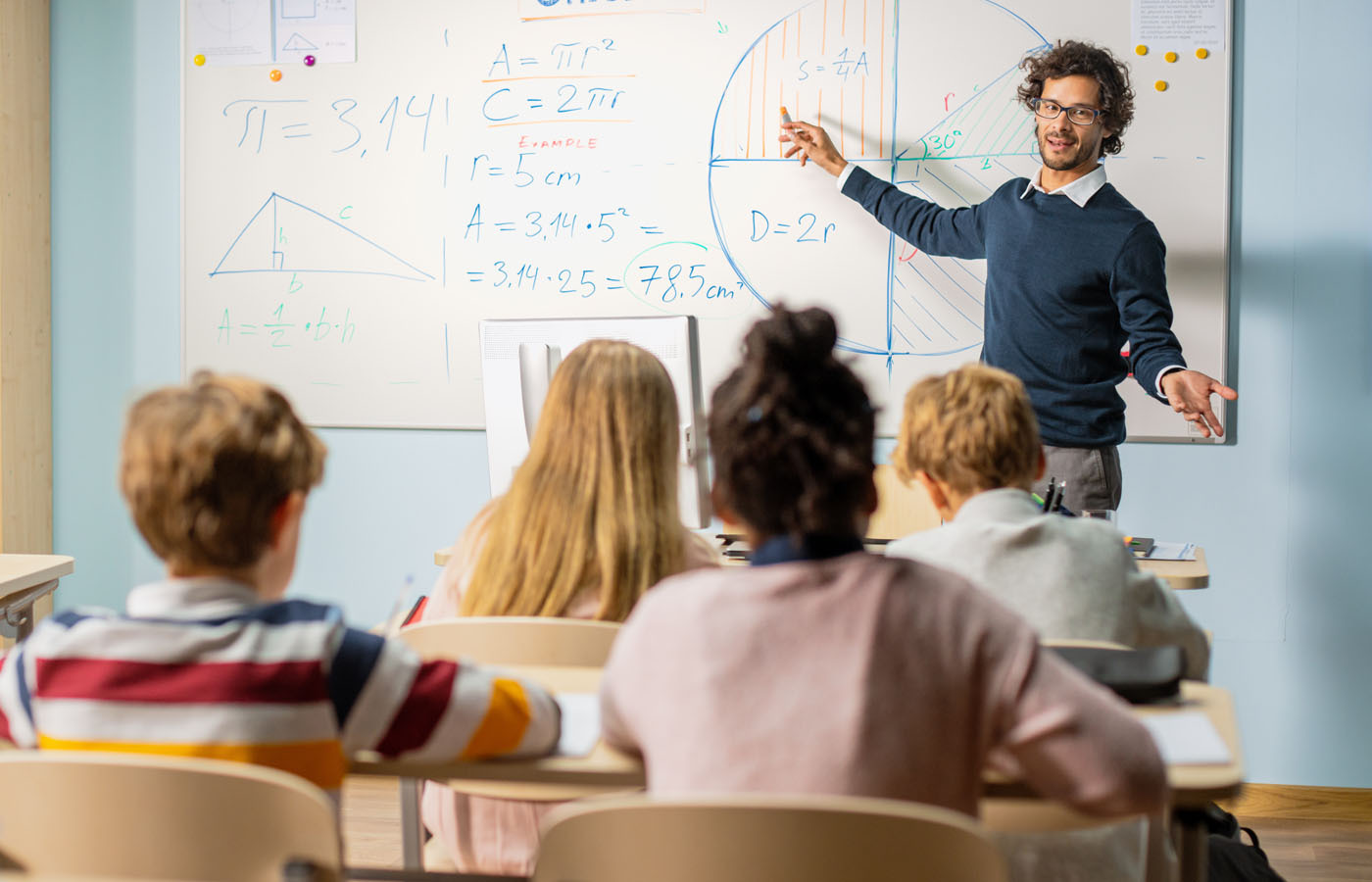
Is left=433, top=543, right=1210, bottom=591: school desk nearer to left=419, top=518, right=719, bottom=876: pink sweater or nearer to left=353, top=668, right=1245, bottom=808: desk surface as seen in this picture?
left=419, top=518, right=719, bottom=876: pink sweater

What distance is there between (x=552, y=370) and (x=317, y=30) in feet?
6.11

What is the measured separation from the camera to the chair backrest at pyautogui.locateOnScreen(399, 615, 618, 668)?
4.67ft

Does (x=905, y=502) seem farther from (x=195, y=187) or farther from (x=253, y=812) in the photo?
(x=195, y=187)

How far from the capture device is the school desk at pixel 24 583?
7.35 feet

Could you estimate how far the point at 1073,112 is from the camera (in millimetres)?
2951

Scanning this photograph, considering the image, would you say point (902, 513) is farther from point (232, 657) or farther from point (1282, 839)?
point (232, 657)

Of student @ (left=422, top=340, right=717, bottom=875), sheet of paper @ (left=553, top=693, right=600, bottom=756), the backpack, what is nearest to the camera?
sheet of paper @ (left=553, top=693, right=600, bottom=756)

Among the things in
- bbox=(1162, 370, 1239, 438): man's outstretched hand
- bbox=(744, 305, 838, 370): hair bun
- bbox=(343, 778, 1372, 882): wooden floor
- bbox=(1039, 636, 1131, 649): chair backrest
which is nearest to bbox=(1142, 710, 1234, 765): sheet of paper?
bbox=(1039, 636, 1131, 649): chair backrest

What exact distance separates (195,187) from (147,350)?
1.71 ft

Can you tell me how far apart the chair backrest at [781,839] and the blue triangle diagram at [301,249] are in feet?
9.36

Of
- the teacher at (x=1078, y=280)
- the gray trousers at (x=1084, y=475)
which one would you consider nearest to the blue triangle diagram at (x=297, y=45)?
the teacher at (x=1078, y=280)

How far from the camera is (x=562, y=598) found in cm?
158

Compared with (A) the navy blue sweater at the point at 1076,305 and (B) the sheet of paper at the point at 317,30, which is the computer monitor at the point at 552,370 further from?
(B) the sheet of paper at the point at 317,30

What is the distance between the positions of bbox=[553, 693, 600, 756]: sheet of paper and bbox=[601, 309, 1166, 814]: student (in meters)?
0.15
